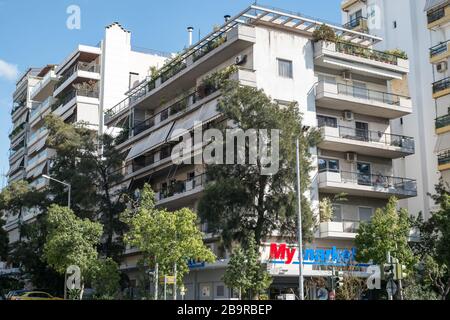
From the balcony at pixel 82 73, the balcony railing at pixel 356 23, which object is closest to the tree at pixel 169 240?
the balcony railing at pixel 356 23

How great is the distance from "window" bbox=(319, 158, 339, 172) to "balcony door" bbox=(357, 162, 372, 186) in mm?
1581

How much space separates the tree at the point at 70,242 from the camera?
35125mm

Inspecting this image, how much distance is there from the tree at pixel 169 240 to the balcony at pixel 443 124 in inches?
779

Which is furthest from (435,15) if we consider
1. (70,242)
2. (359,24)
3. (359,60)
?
(70,242)

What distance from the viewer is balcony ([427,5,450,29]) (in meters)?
44.1

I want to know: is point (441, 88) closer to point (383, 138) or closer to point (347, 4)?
point (383, 138)

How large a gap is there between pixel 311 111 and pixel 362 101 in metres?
3.90

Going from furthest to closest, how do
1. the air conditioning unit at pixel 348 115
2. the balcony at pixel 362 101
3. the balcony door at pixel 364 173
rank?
1. the air conditioning unit at pixel 348 115
2. the balcony door at pixel 364 173
3. the balcony at pixel 362 101

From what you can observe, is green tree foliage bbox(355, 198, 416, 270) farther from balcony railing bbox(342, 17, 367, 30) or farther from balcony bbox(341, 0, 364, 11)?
balcony bbox(341, 0, 364, 11)

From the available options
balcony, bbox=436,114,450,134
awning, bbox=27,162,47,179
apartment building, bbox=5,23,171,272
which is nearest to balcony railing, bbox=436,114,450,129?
balcony, bbox=436,114,450,134

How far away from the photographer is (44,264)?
140ft

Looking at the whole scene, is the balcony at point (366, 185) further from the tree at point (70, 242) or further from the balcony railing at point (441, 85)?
the tree at point (70, 242)
